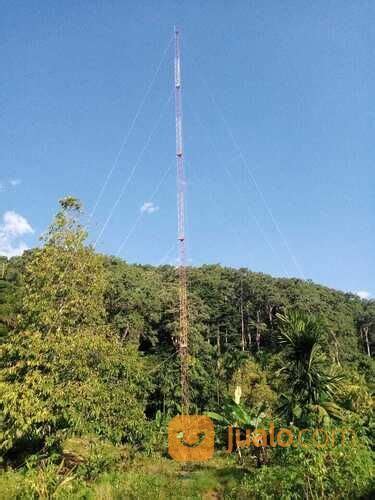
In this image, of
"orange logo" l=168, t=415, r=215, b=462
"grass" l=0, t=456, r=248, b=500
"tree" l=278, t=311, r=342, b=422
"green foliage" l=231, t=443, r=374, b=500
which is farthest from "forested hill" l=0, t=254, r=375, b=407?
"green foliage" l=231, t=443, r=374, b=500

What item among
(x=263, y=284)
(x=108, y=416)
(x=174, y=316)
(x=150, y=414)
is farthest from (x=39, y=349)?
(x=263, y=284)

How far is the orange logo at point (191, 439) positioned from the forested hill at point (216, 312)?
279 inches

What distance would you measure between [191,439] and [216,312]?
34.8 meters

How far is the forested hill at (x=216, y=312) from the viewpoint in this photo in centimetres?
3244

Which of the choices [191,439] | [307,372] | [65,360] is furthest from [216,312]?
[65,360]

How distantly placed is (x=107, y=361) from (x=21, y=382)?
2293 mm

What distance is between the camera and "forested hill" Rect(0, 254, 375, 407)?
106 ft

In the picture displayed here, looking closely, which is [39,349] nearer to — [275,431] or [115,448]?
[115,448]

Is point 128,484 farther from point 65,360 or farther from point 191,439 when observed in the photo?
point 191,439

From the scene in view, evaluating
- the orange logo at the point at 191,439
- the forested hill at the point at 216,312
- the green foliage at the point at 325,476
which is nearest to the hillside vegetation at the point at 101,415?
the green foliage at the point at 325,476

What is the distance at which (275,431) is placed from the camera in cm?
1306

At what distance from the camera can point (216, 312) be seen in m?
52.9

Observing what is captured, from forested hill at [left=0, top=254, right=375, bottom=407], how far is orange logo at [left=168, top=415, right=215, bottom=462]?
709cm

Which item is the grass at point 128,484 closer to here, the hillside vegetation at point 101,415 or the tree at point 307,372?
the hillside vegetation at point 101,415
